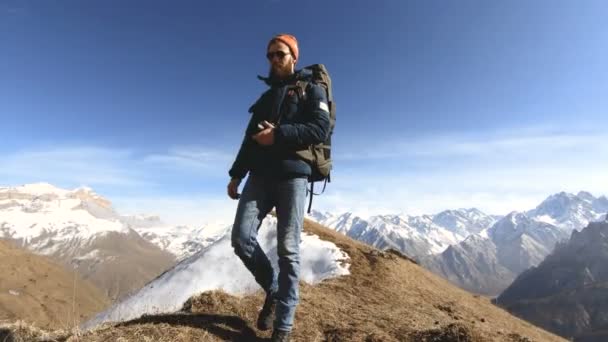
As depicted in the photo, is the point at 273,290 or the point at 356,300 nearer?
the point at 273,290

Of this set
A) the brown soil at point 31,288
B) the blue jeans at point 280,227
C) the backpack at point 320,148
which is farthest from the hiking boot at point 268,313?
the brown soil at point 31,288

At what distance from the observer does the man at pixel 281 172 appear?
5207mm

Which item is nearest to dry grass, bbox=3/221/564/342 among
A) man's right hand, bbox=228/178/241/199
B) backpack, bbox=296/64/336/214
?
man's right hand, bbox=228/178/241/199

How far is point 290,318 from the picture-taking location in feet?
17.3

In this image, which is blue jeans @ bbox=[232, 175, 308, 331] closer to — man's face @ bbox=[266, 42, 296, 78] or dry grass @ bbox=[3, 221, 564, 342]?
dry grass @ bbox=[3, 221, 564, 342]

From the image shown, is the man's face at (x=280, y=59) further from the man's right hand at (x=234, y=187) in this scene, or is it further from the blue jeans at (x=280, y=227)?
the man's right hand at (x=234, y=187)

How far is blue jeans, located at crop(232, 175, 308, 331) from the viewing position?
5258 millimetres

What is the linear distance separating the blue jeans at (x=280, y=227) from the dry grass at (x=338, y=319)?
0.88 m

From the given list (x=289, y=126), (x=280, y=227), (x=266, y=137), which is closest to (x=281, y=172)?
(x=266, y=137)

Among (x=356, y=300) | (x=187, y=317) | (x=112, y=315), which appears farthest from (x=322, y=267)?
(x=187, y=317)

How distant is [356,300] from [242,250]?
219 inches

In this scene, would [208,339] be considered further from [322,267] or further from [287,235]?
[322,267]

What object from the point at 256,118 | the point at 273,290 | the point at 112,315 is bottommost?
the point at 112,315

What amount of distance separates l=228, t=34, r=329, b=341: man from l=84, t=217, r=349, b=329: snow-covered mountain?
6674 millimetres
